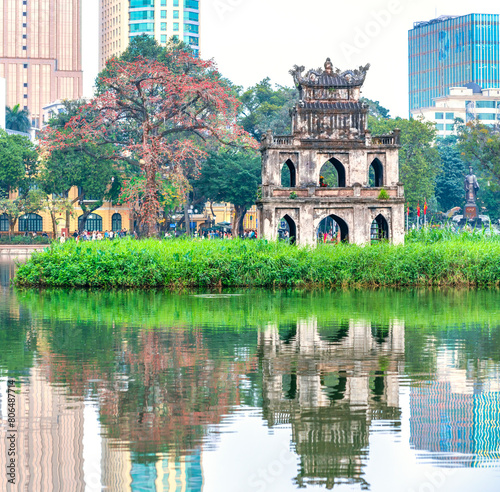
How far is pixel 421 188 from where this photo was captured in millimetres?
75438

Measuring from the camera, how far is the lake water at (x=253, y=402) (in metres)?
8.61

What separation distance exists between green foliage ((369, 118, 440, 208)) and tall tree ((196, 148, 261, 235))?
12.5m

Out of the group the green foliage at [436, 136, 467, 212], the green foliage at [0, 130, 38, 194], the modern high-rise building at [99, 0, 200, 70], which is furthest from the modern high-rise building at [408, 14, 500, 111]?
the green foliage at [0, 130, 38, 194]

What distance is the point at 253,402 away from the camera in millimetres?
11445

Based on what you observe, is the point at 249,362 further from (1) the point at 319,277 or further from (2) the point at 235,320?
(1) the point at 319,277

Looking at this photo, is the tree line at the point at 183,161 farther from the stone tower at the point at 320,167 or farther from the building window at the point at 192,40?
the building window at the point at 192,40

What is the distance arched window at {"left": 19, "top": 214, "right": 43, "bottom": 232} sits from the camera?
8619 cm

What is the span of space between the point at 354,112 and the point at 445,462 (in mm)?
33488

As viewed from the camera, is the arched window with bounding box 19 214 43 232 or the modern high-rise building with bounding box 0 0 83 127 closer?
the arched window with bounding box 19 214 43 232

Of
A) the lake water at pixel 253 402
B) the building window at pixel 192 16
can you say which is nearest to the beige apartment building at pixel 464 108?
the building window at pixel 192 16

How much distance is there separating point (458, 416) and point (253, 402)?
2466 mm

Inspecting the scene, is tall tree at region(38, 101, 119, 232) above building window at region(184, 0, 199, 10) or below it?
below

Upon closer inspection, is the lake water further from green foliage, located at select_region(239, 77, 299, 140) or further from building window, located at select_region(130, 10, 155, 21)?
building window, located at select_region(130, 10, 155, 21)

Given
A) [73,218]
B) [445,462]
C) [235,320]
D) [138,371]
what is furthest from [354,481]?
[73,218]
